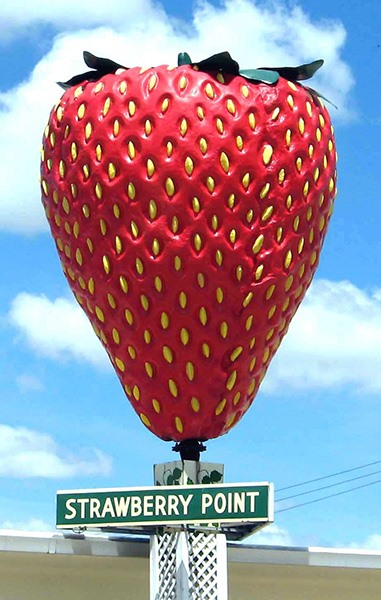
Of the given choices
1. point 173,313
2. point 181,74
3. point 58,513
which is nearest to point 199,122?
point 181,74

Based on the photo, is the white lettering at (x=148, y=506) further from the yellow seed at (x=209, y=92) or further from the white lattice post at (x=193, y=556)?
the yellow seed at (x=209, y=92)

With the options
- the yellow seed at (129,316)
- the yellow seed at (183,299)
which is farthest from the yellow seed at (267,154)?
the yellow seed at (129,316)

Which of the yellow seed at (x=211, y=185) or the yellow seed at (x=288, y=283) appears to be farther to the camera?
the yellow seed at (x=288, y=283)

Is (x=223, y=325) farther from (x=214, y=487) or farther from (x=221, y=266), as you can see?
(x=214, y=487)

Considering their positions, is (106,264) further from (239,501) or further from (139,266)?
(239,501)

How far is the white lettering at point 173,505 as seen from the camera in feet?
55.3

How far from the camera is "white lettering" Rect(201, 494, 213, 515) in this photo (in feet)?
55.0

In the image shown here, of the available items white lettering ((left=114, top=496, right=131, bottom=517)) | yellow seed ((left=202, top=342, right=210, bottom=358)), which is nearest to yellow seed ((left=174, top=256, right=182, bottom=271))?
yellow seed ((left=202, top=342, right=210, bottom=358))

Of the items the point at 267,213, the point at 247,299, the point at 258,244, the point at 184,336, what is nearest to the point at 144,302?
the point at 184,336

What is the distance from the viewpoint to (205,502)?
55.1ft

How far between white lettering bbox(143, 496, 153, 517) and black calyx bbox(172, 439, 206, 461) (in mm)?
852

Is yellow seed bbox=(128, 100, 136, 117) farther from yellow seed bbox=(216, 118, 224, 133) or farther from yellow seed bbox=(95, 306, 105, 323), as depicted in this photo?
yellow seed bbox=(95, 306, 105, 323)

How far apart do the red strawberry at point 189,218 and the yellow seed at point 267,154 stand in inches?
0.4

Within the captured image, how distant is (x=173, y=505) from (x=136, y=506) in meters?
0.43
